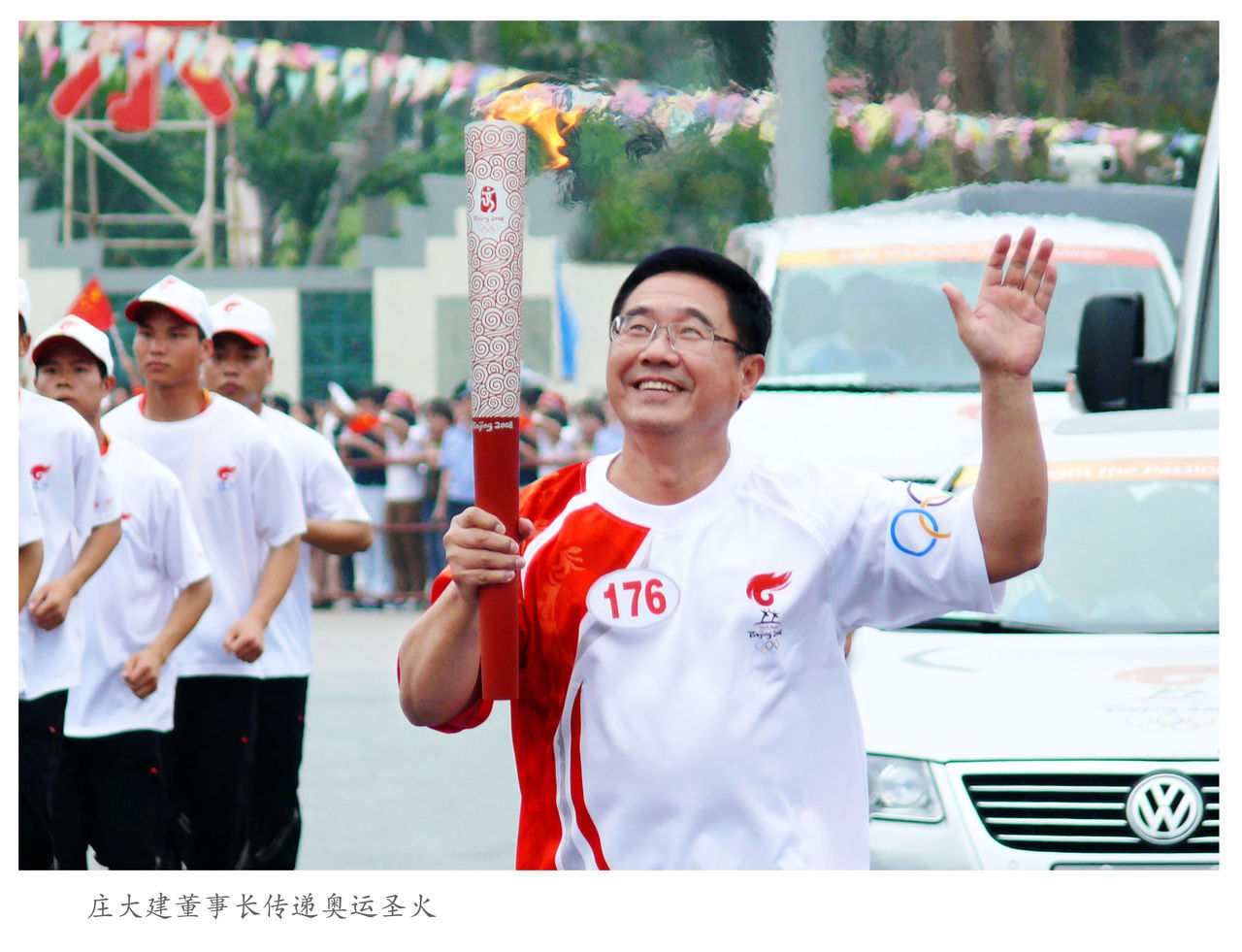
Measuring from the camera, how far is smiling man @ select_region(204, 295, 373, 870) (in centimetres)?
480

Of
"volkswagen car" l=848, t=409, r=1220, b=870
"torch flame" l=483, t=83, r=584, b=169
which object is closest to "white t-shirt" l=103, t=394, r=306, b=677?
"volkswagen car" l=848, t=409, r=1220, b=870

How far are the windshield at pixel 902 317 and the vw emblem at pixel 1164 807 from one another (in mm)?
3200

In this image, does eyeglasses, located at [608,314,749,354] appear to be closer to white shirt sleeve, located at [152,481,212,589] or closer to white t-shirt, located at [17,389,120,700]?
white t-shirt, located at [17,389,120,700]

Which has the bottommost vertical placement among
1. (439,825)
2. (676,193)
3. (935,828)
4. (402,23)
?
(439,825)

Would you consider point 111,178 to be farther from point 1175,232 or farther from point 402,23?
point 1175,232

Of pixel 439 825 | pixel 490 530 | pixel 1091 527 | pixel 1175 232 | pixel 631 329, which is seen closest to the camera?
pixel 490 530

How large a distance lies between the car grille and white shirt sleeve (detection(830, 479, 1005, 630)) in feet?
4.62

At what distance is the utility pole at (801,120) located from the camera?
7707 mm

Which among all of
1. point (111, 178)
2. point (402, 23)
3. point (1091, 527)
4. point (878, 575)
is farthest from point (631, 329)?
point (111, 178)

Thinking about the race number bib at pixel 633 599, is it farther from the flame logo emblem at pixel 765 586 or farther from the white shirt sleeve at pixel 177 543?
the white shirt sleeve at pixel 177 543

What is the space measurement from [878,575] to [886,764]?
4.87ft

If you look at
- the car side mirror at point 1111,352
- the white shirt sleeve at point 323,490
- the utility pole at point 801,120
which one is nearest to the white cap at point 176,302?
the white shirt sleeve at point 323,490

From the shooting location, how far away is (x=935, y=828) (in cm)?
365

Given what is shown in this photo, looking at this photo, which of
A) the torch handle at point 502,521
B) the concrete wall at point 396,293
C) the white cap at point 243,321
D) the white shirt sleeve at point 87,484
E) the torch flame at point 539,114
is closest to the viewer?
the torch handle at point 502,521
